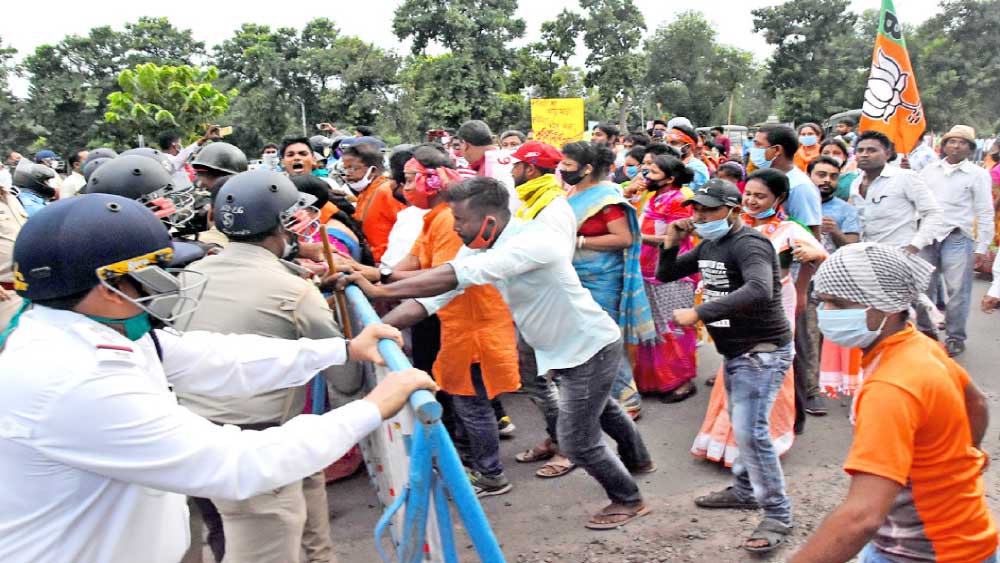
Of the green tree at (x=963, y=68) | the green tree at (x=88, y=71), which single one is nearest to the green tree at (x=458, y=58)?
the green tree at (x=88, y=71)

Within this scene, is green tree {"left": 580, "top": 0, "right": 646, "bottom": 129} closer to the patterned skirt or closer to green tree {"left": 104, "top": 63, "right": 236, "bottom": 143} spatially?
green tree {"left": 104, "top": 63, "right": 236, "bottom": 143}

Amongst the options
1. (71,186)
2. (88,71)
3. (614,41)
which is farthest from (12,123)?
(71,186)

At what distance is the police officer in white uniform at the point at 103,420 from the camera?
159cm

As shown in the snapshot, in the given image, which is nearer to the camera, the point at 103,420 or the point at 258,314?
the point at 103,420

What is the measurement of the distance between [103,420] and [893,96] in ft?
27.4

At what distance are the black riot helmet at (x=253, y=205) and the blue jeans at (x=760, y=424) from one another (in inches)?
94.9

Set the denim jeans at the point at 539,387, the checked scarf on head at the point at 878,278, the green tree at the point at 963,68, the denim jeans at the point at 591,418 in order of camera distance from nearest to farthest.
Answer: the checked scarf on head at the point at 878,278
the denim jeans at the point at 591,418
the denim jeans at the point at 539,387
the green tree at the point at 963,68

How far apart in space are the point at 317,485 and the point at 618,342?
174 centimetres

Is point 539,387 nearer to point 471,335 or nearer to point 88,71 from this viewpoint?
point 471,335

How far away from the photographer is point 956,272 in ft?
21.8

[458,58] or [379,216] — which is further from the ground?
[458,58]

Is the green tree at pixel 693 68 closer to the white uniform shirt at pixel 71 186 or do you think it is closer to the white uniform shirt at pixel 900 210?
the white uniform shirt at pixel 900 210

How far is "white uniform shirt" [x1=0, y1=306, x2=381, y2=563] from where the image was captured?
1.58 m

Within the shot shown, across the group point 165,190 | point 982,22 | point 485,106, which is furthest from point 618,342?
point 982,22
